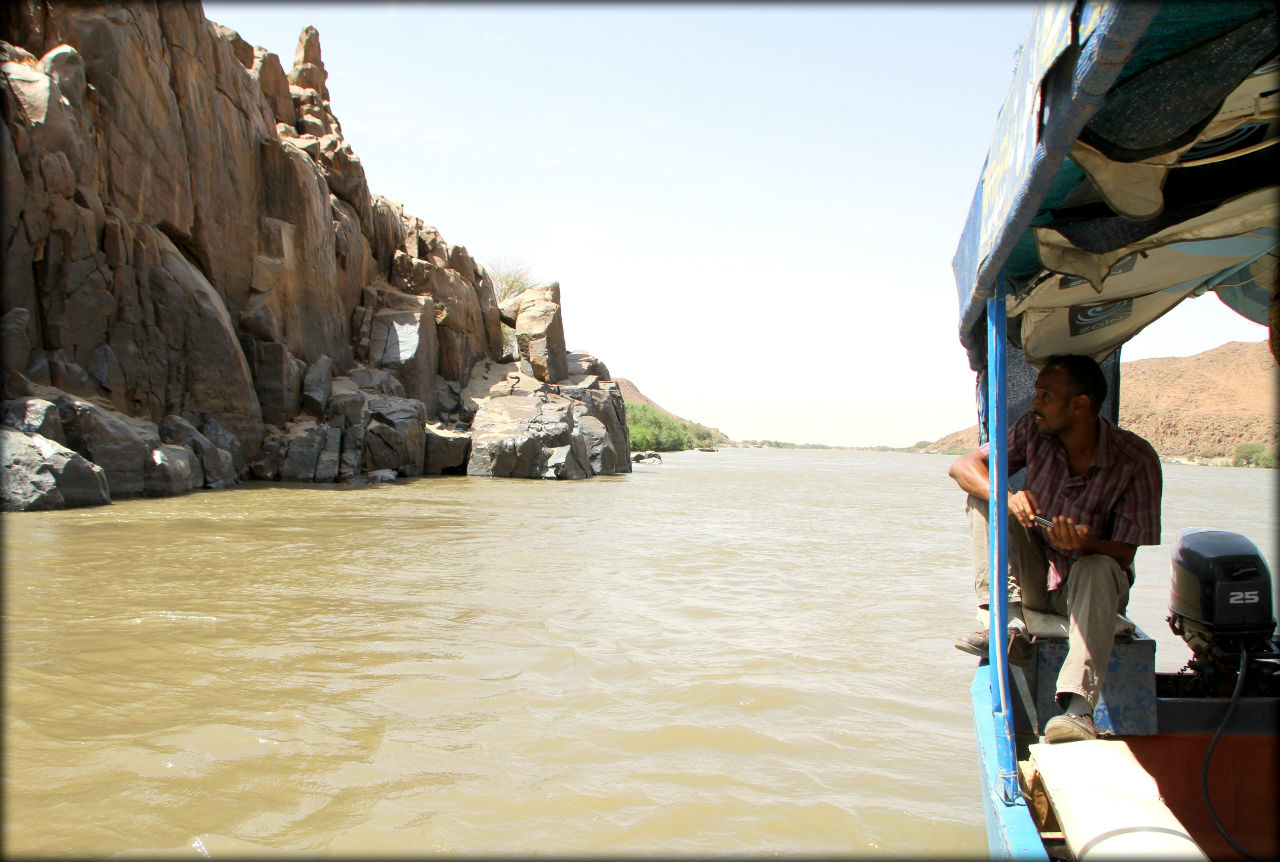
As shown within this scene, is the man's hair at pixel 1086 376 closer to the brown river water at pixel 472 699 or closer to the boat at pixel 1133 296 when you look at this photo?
the boat at pixel 1133 296

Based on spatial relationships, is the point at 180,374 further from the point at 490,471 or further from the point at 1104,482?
the point at 1104,482

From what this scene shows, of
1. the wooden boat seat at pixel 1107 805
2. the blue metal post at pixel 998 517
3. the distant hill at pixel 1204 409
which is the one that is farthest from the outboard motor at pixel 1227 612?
the distant hill at pixel 1204 409

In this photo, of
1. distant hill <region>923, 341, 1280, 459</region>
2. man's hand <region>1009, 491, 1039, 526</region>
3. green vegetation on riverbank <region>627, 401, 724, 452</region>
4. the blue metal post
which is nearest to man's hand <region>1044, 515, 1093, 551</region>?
man's hand <region>1009, 491, 1039, 526</region>

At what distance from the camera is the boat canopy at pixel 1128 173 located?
65.7 inches

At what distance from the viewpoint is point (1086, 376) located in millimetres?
3008

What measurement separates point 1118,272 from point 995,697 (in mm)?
1651

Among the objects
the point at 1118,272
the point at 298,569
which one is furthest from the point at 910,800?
the point at 298,569

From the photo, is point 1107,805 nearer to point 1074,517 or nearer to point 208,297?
point 1074,517

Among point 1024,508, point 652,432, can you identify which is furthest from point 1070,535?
point 652,432

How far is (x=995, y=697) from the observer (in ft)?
8.70

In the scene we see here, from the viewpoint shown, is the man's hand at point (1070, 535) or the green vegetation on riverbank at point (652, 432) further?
the green vegetation on riverbank at point (652, 432)

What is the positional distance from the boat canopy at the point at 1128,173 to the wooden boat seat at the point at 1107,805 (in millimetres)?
1393

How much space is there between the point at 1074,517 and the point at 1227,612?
2.29 ft

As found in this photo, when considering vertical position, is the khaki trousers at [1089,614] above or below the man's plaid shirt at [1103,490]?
below
